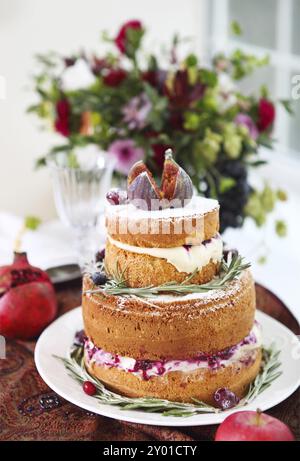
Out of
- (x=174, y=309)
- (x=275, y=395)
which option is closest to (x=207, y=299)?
(x=174, y=309)

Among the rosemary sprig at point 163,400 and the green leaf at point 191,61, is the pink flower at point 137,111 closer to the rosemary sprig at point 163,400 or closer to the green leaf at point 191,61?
the green leaf at point 191,61

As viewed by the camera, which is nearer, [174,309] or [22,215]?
[174,309]

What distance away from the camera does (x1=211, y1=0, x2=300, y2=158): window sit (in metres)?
3.47

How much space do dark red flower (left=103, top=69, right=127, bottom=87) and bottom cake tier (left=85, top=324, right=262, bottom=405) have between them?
138cm

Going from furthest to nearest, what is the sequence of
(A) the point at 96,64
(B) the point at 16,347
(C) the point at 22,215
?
(C) the point at 22,215
(A) the point at 96,64
(B) the point at 16,347

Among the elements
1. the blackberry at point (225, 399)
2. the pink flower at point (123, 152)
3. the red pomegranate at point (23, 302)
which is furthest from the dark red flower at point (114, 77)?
the blackberry at point (225, 399)

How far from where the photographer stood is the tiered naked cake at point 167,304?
1.44 metres

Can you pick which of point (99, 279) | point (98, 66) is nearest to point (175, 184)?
point (99, 279)

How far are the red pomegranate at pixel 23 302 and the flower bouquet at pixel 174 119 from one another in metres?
0.84

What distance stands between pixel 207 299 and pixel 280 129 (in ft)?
8.00

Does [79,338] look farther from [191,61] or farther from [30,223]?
[191,61]

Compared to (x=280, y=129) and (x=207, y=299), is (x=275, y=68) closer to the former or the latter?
(x=280, y=129)

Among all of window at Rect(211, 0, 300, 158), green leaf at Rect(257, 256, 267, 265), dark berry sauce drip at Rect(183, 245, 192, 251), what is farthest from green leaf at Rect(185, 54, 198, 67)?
dark berry sauce drip at Rect(183, 245, 192, 251)

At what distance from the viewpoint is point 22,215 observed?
3.92 m
